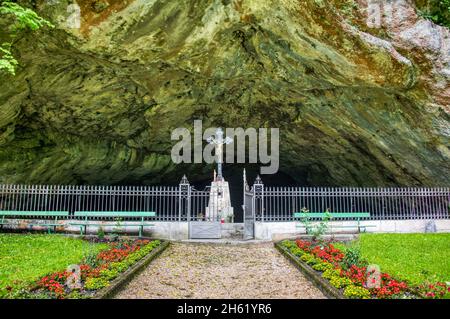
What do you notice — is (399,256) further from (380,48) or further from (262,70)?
(262,70)

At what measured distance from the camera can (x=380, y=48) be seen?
11.9m

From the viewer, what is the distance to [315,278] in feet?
25.3

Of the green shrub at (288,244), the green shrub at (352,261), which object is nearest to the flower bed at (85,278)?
the green shrub at (288,244)

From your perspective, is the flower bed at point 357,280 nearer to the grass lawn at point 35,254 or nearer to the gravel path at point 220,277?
the gravel path at point 220,277

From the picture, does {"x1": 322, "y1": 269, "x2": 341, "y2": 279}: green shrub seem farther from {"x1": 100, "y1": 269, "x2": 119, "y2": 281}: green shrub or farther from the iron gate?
the iron gate

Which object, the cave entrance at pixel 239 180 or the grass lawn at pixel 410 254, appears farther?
the cave entrance at pixel 239 180

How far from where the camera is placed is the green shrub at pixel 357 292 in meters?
6.20

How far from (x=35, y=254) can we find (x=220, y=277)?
497 centimetres

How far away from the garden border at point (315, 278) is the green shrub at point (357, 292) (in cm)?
11

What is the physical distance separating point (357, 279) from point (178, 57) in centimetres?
975

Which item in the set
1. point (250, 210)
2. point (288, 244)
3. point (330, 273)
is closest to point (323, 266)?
point (330, 273)

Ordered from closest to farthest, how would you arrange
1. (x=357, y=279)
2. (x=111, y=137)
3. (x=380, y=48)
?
A: (x=357, y=279)
(x=380, y=48)
(x=111, y=137)

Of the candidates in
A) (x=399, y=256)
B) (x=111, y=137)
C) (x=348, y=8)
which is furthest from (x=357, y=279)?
(x=111, y=137)

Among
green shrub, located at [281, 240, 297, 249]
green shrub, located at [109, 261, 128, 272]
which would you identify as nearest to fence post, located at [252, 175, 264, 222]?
green shrub, located at [281, 240, 297, 249]
